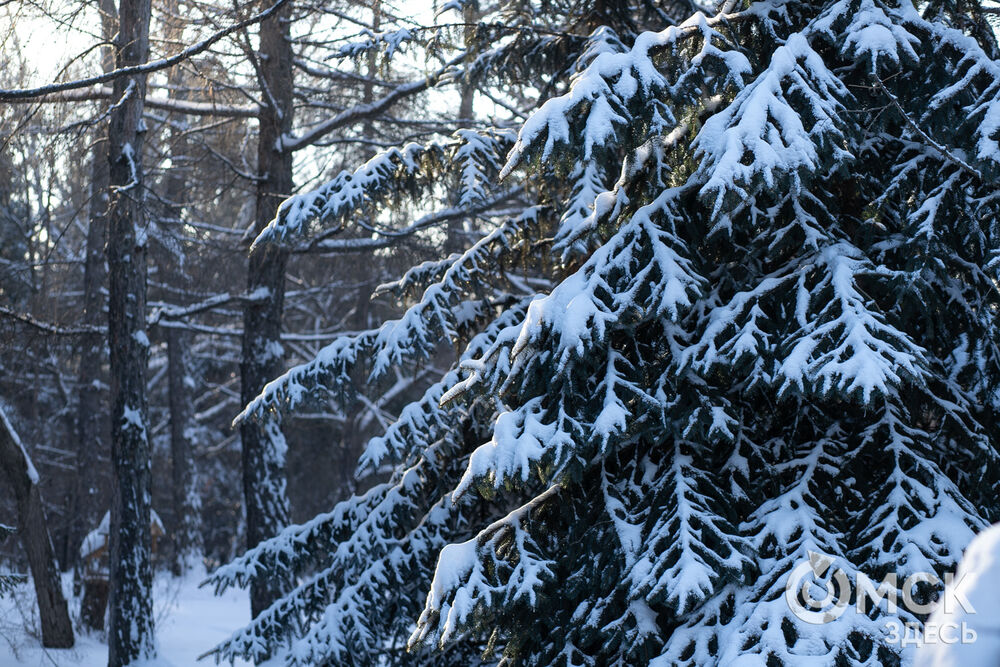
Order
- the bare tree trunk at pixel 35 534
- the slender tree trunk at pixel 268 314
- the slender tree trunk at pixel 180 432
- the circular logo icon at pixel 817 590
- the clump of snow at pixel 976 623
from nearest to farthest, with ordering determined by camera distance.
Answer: the clump of snow at pixel 976 623 < the circular logo icon at pixel 817 590 < the slender tree trunk at pixel 268 314 < the bare tree trunk at pixel 35 534 < the slender tree trunk at pixel 180 432

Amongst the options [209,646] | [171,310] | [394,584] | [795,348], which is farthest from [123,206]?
[795,348]

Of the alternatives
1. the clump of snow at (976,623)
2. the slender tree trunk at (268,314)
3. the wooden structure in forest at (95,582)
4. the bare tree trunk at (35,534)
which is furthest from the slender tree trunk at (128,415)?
the clump of snow at (976,623)

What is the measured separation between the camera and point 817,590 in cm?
376

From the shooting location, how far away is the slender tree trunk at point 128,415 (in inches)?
380

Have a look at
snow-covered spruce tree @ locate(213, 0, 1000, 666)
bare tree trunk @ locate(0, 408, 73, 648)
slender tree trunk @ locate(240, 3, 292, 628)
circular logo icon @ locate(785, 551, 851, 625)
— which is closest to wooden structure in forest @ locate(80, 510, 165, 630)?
bare tree trunk @ locate(0, 408, 73, 648)

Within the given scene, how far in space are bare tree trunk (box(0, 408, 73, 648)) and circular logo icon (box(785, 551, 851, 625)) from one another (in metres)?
9.95

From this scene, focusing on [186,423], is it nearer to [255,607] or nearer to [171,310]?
[171,310]

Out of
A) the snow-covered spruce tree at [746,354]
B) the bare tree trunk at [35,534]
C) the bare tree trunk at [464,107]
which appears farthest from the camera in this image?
the bare tree trunk at [35,534]

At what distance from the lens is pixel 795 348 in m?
3.89

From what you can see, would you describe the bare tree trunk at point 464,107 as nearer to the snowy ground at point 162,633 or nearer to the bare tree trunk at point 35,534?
the bare tree trunk at point 35,534

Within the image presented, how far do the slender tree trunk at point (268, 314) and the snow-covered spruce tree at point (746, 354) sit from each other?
584cm

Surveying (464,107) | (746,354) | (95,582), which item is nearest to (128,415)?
(95,582)

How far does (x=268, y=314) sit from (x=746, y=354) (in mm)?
7362

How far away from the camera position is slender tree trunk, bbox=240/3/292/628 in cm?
1012
